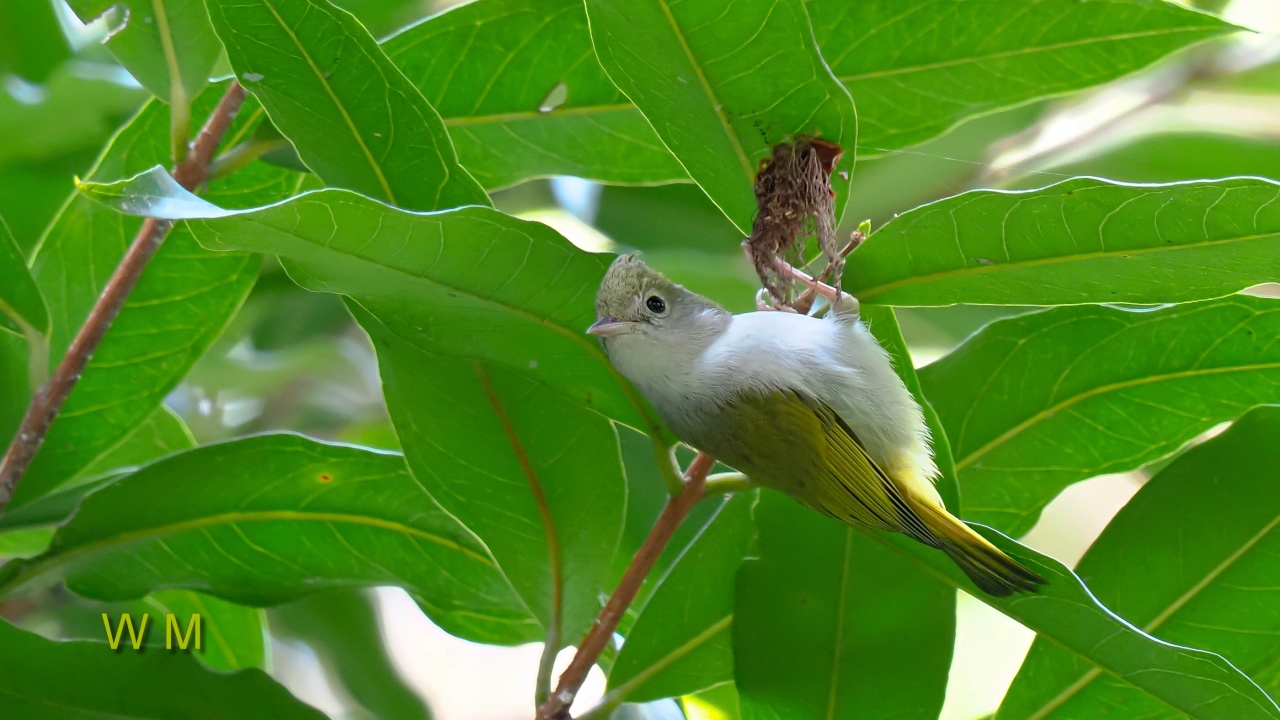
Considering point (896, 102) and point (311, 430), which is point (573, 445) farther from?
point (311, 430)

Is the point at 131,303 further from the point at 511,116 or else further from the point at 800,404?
the point at 800,404

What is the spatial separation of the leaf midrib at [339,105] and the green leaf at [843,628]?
79 centimetres

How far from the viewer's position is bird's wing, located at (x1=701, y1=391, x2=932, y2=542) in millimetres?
1626

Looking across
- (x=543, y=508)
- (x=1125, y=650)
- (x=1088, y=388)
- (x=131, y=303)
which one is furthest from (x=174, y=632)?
(x=1088, y=388)

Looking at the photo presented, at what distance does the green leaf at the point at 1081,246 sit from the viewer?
4.39 feet

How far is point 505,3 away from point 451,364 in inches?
27.2

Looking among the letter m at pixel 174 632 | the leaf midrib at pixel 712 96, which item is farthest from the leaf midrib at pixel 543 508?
the letter m at pixel 174 632

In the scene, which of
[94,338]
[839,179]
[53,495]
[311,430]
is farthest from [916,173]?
[311,430]

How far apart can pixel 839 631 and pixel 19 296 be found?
1.52 m

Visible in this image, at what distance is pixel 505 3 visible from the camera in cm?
191

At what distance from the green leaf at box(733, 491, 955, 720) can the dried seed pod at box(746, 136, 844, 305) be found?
474 millimetres

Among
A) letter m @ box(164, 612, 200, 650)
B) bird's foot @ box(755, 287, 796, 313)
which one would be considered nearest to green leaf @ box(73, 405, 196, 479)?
letter m @ box(164, 612, 200, 650)

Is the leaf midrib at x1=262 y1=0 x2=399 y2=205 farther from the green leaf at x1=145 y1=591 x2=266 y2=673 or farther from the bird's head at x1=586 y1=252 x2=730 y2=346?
the green leaf at x1=145 y1=591 x2=266 y2=673

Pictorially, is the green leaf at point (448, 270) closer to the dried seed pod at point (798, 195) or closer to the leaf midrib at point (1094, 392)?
the dried seed pod at point (798, 195)
